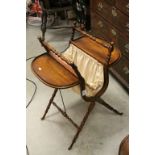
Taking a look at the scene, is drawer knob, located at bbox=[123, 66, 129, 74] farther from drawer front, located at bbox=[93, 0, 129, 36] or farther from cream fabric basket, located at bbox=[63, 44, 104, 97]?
cream fabric basket, located at bbox=[63, 44, 104, 97]

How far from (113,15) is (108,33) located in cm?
20

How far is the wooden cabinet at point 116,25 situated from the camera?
2.14m

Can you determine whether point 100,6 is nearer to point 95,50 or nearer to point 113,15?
A: point 113,15

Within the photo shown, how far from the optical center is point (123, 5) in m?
2.09

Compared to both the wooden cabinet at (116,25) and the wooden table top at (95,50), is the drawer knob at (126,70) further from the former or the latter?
the wooden table top at (95,50)

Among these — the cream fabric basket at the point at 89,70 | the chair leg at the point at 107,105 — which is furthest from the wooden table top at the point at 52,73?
the chair leg at the point at 107,105

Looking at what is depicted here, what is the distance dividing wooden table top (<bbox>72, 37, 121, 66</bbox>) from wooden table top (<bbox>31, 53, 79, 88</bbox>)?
0.21 m

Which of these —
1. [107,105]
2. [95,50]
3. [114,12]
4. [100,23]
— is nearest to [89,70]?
[95,50]

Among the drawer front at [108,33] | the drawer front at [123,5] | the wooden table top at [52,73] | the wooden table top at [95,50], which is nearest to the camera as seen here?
the wooden table top at [52,73]

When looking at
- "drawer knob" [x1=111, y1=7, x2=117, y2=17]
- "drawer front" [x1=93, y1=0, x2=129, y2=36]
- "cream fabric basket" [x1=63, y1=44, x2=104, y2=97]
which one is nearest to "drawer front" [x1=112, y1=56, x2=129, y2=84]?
"drawer front" [x1=93, y1=0, x2=129, y2=36]
